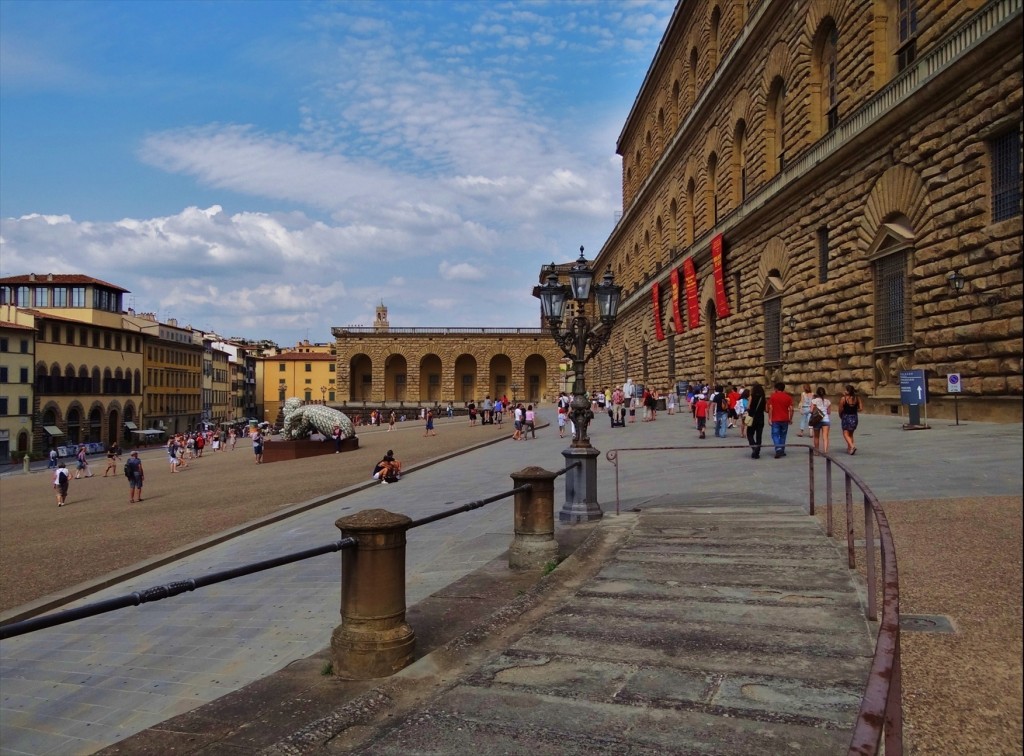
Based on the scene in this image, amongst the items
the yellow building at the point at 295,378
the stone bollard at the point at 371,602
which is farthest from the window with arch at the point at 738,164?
the yellow building at the point at 295,378

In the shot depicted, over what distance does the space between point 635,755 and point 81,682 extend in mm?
5989

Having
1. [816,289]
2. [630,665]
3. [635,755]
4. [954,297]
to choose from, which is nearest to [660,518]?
[630,665]

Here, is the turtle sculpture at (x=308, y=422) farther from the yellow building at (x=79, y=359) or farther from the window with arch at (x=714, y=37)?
the yellow building at (x=79, y=359)

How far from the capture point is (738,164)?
30.6 metres

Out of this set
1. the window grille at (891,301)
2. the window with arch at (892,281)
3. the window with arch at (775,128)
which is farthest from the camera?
the window with arch at (775,128)

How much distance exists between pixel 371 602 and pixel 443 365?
265 feet

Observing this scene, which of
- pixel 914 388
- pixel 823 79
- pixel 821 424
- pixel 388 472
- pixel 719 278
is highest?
pixel 823 79

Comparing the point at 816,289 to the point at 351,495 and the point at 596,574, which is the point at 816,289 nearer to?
the point at 351,495

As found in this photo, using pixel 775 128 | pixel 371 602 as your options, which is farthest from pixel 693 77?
pixel 371 602

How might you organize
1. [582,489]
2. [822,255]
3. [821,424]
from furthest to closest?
[822,255], [821,424], [582,489]

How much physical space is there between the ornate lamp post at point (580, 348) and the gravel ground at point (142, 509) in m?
7.46

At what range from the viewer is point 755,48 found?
→ 89.0ft

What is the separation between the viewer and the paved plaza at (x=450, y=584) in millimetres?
4648

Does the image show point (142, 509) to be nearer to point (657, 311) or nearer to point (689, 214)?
point (689, 214)
